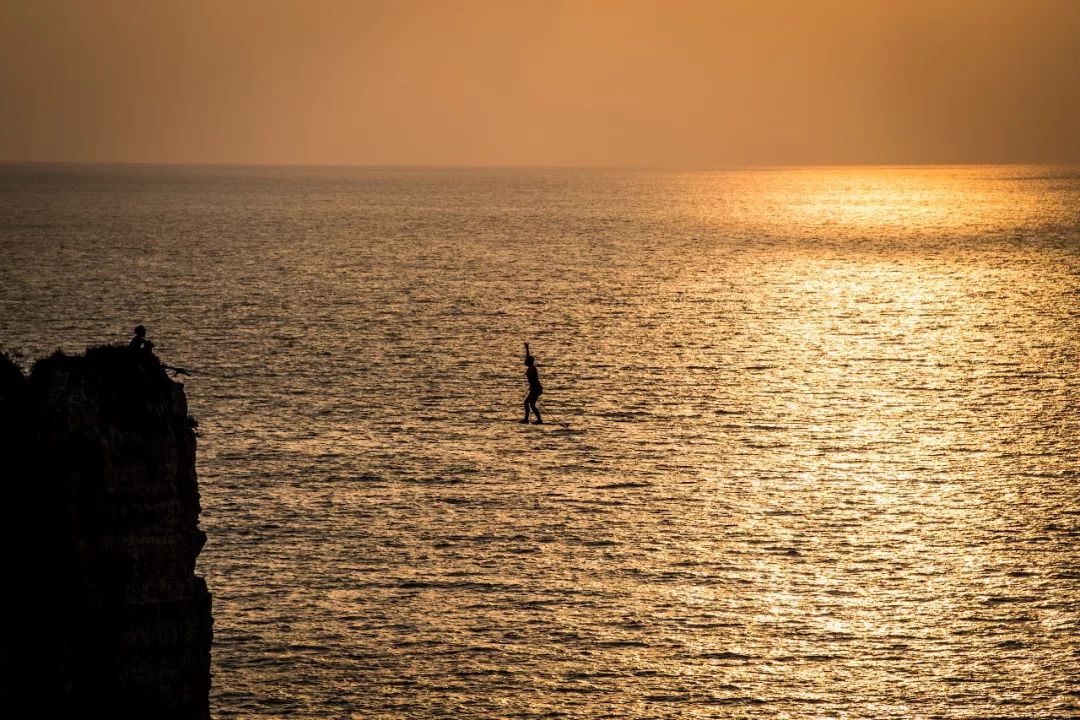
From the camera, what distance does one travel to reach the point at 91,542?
22500 millimetres

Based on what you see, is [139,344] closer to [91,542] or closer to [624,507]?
[91,542]

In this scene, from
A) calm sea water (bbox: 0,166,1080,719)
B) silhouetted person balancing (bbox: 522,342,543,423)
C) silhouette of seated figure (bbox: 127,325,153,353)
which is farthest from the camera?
silhouetted person balancing (bbox: 522,342,543,423)

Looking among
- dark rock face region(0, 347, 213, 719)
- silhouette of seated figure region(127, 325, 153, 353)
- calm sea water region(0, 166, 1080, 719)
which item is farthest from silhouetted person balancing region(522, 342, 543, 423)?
dark rock face region(0, 347, 213, 719)

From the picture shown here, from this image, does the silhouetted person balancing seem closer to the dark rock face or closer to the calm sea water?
the calm sea water

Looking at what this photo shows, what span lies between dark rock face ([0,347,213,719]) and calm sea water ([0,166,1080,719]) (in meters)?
6.97

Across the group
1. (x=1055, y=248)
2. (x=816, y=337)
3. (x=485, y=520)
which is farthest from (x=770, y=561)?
(x=1055, y=248)

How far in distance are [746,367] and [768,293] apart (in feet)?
159

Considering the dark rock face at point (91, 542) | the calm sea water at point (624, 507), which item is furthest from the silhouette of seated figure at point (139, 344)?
the calm sea water at point (624, 507)

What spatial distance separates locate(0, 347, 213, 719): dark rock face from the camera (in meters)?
22.3

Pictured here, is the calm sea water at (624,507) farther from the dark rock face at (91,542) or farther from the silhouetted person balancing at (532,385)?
the dark rock face at (91,542)

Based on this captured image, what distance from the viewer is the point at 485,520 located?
4475cm

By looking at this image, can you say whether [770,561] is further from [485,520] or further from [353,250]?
[353,250]

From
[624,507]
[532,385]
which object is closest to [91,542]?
[624,507]

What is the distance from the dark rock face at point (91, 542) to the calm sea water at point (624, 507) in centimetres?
697
